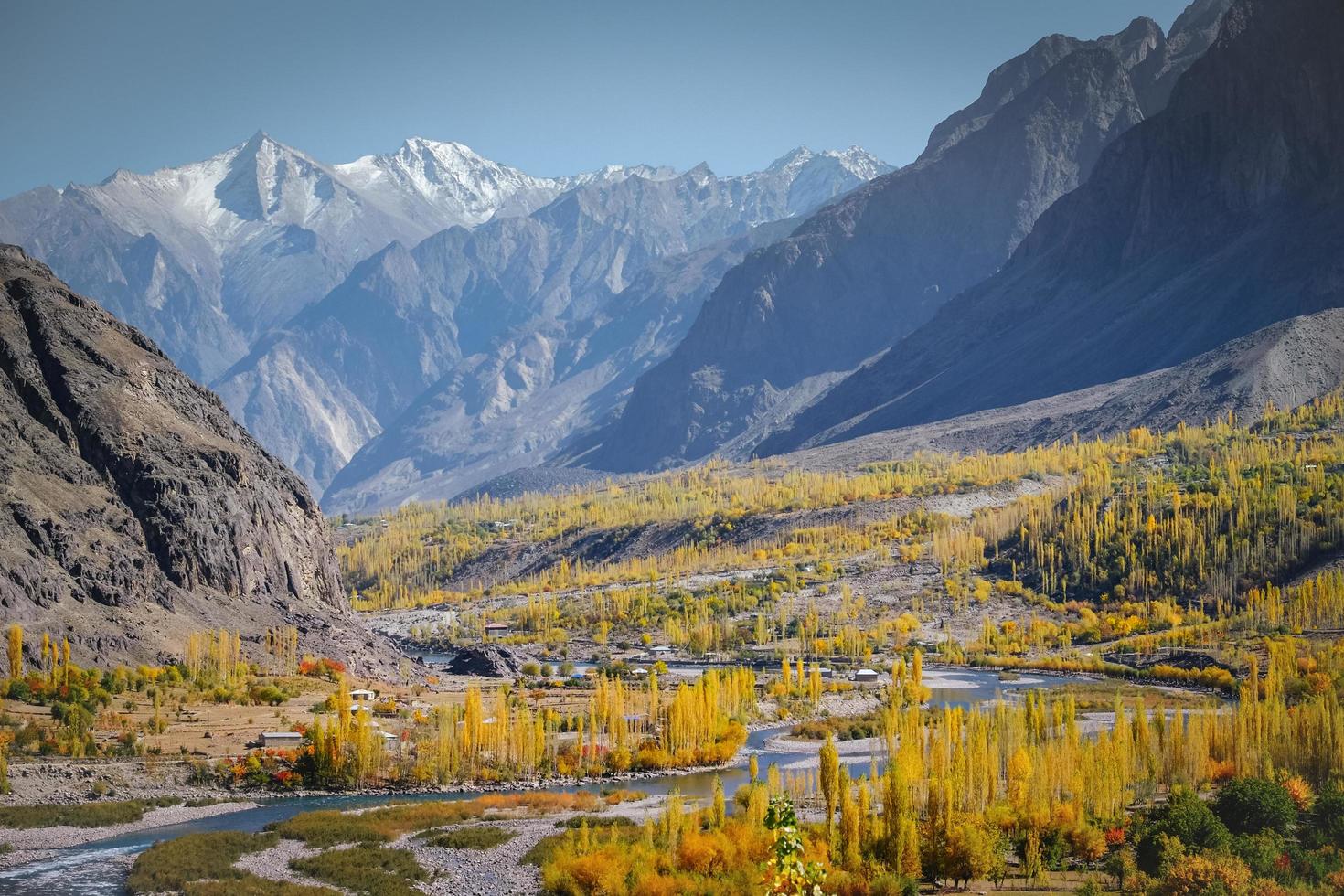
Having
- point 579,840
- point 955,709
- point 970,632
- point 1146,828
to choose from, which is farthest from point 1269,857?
point 970,632

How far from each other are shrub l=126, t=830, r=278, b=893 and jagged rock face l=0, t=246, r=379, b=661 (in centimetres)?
4731

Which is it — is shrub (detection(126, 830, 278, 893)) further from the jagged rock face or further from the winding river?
the jagged rock face

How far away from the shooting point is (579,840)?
81.2 meters

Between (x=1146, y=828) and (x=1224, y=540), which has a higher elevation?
(x=1224, y=540)

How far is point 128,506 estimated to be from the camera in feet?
494

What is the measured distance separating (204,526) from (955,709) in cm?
8724

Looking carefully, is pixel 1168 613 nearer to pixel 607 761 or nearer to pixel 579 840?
pixel 607 761

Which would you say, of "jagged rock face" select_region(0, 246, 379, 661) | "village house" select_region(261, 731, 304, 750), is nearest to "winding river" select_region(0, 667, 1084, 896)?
"village house" select_region(261, 731, 304, 750)

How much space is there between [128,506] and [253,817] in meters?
64.0

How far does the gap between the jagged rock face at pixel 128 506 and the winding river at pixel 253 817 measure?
38.4 m

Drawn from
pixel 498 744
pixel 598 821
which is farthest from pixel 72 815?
pixel 598 821

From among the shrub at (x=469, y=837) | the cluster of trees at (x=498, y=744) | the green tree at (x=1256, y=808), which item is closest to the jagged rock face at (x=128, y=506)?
the cluster of trees at (x=498, y=744)

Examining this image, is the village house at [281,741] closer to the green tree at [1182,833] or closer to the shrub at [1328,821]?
the green tree at [1182,833]

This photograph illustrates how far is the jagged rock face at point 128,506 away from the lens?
134375 millimetres
